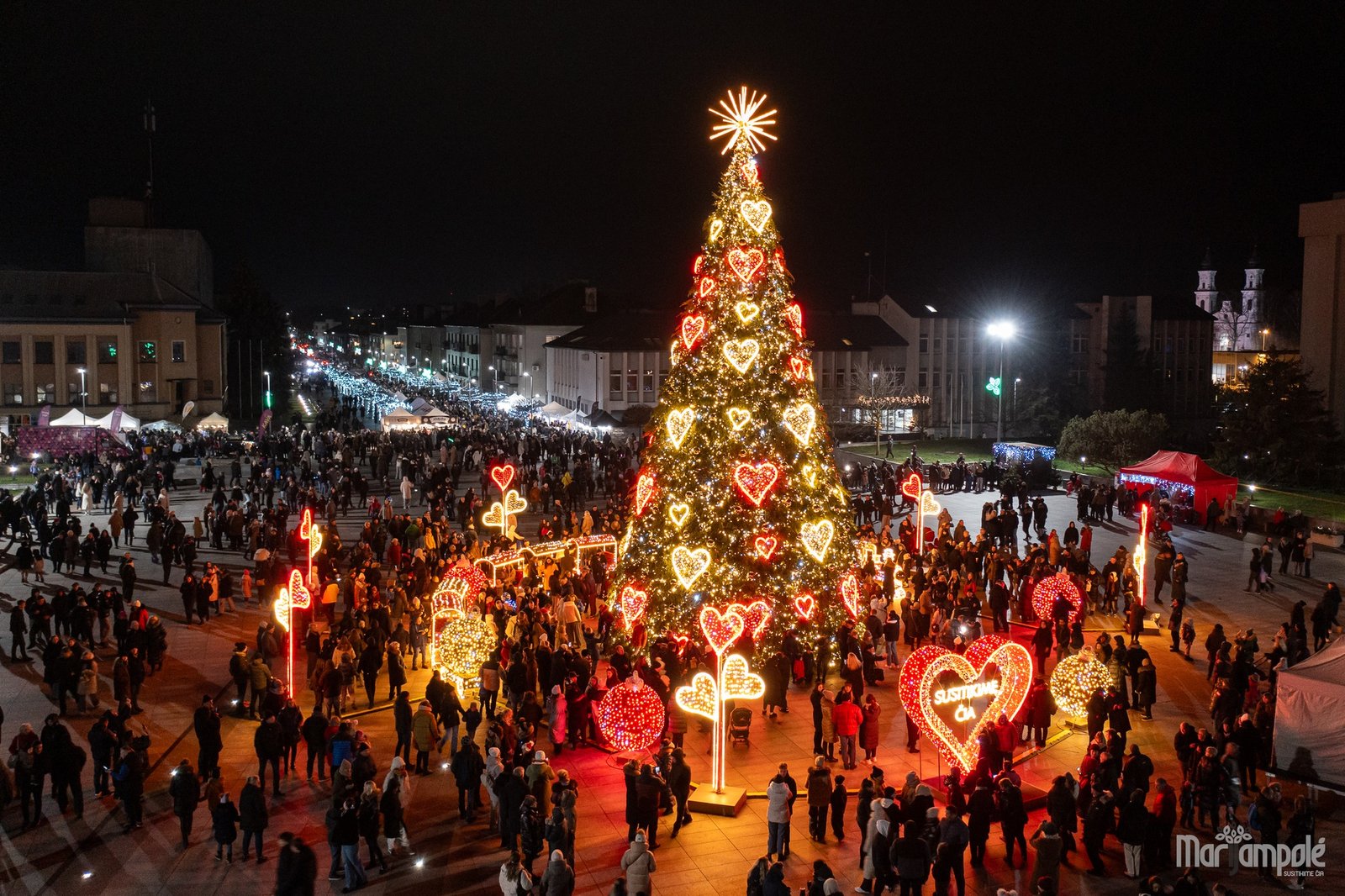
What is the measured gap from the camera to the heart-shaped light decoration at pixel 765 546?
16453mm

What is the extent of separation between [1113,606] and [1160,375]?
2061 inches

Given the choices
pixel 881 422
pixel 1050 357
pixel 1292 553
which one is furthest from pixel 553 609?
pixel 1050 357

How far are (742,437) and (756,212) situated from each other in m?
3.34

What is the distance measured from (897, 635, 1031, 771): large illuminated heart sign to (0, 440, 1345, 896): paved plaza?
45.5 inches

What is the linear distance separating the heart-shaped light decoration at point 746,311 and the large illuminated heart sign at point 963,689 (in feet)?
19.8

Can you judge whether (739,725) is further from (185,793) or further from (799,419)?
(185,793)

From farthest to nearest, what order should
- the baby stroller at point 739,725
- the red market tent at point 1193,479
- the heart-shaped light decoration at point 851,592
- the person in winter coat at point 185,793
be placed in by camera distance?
the red market tent at point 1193,479, the heart-shaped light decoration at point 851,592, the baby stroller at point 739,725, the person in winter coat at point 185,793

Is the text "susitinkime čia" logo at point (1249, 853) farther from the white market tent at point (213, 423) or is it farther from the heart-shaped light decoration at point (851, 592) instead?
the white market tent at point (213, 423)

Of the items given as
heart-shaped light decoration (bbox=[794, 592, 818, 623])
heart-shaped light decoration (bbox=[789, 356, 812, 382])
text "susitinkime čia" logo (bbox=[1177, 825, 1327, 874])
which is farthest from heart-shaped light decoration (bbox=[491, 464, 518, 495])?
text "susitinkime čia" logo (bbox=[1177, 825, 1327, 874])

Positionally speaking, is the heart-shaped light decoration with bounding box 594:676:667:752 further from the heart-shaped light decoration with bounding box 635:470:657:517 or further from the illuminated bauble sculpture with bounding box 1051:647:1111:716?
the illuminated bauble sculpture with bounding box 1051:647:1111:716

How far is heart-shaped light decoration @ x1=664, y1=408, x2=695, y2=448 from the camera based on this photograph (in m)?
16.5

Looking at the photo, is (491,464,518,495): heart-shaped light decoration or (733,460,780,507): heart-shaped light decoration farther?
(491,464,518,495): heart-shaped light decoration

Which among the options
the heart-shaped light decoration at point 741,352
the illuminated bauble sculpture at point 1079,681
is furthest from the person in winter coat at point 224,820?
the illuminated bauble sculpture at point 1079,681

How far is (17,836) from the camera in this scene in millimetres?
11359
